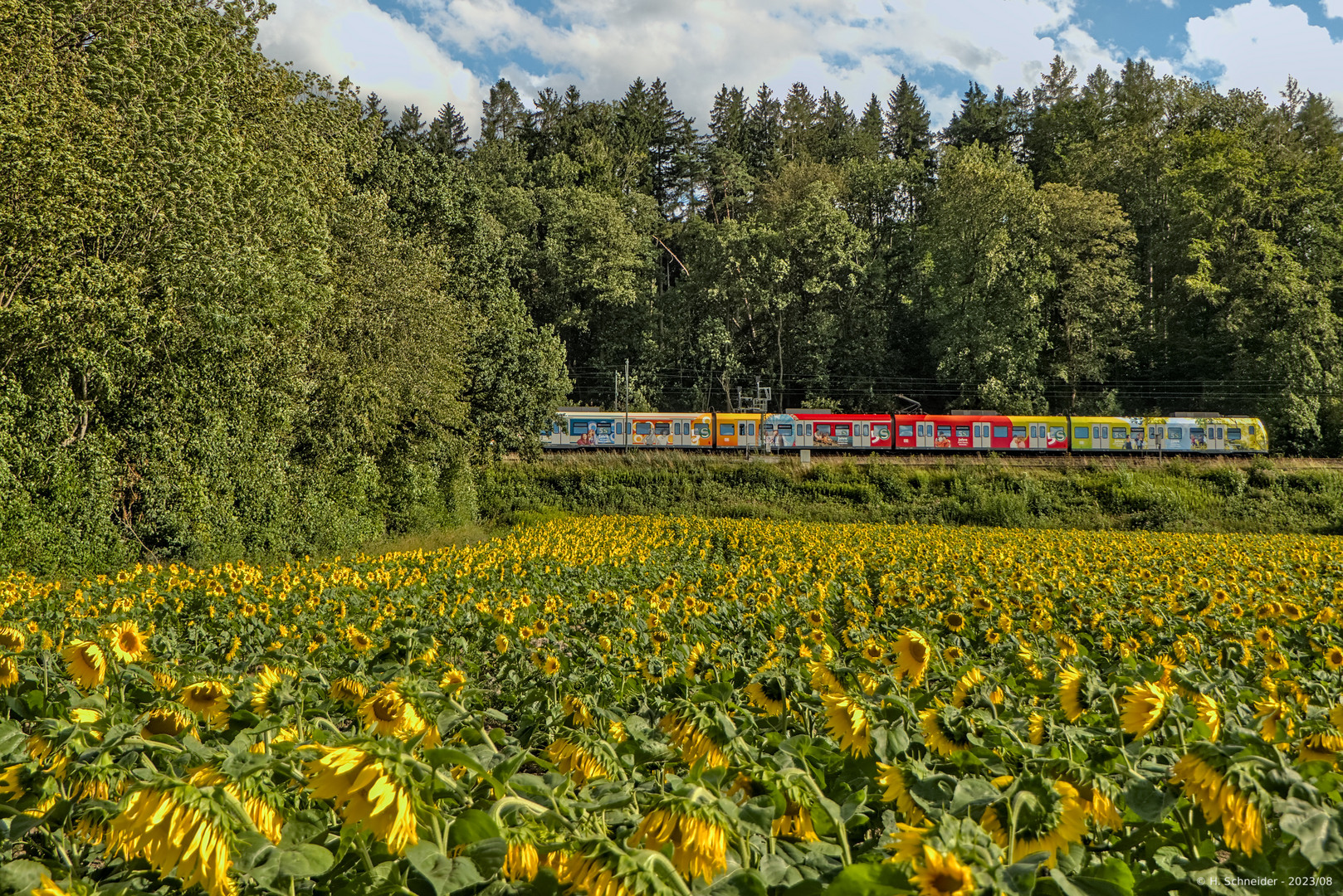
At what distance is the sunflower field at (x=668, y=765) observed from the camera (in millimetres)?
1277

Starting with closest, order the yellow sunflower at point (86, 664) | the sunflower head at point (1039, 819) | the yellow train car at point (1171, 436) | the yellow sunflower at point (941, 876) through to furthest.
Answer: the yellow sunflower at point (941, 876)
the sunflower head at point (1039, 819)
the yellow sunflower at point (86, 664)
the yellow train car at point (1171, 436)

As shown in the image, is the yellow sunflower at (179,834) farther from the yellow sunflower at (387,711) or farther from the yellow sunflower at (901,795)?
the yellow sunflower at (901,795)

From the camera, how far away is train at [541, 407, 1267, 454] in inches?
1419

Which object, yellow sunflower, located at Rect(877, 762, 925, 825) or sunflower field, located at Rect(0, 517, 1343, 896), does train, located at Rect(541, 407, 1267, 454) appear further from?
yellow sunflower, located at Rect(877, 762, 925, 825)

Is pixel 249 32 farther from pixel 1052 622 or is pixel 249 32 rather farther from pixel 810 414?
pixel 810 414

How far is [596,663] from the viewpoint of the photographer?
177 inches

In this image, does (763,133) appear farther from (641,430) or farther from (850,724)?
(850,724)

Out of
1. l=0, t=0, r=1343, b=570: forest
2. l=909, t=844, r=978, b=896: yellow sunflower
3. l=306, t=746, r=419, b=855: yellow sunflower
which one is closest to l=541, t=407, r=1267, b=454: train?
l=0, t=0, r=1343, b=570: forest

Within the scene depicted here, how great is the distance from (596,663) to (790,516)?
83.0 ft

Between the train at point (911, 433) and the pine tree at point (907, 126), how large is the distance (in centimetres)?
3517

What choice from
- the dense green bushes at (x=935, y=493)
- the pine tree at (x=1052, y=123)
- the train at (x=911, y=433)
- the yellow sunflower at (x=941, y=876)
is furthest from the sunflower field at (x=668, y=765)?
the pine tree at (x=1052, y=123)

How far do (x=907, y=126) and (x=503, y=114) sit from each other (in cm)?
3300

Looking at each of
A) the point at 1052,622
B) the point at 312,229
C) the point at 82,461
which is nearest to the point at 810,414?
the point at 312,229

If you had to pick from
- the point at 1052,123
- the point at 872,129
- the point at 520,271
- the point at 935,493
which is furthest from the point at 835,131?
the point at 935,493
